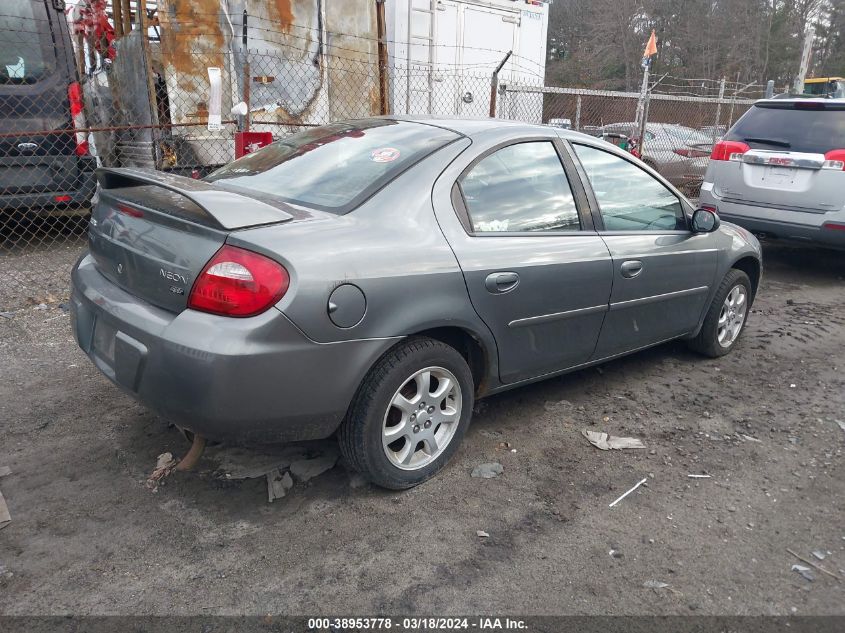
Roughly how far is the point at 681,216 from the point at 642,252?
2.01 feet

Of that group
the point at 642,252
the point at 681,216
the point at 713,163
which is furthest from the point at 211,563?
the point at 713,163

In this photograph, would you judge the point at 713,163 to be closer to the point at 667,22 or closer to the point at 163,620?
the point at 163,620

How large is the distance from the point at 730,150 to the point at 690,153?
511 centimetres

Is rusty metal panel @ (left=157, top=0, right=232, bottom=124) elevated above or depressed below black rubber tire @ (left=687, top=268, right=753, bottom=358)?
above

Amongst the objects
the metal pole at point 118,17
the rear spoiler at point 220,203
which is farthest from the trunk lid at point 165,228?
the metal pole at point 118,17

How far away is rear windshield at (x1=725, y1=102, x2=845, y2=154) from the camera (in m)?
6.43

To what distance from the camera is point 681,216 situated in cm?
414

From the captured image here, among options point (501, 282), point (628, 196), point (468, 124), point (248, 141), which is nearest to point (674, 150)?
point (248, 141)

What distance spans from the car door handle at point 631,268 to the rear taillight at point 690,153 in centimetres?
880

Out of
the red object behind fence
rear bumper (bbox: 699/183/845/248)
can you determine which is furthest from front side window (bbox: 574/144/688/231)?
rear bumper (bbox: 699/183/845/248)

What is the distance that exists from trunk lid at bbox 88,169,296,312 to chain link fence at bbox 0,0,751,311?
8.86ft

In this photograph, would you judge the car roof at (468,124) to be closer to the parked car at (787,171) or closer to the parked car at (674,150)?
the parked car at (787,171)

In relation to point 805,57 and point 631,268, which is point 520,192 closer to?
point 631,268

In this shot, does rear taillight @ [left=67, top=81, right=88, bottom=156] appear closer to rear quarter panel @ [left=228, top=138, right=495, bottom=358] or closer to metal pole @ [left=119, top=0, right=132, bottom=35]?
metal pole @ [left=119, top=0, right=132, bottom=35]
